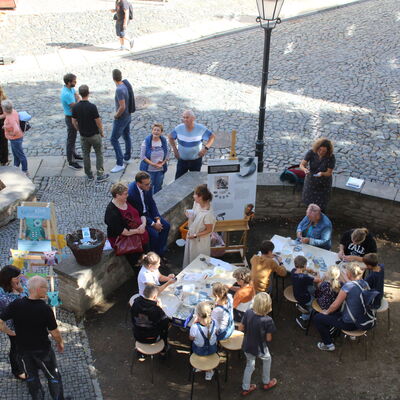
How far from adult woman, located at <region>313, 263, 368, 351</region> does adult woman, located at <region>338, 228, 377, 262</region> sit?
90 centimetres

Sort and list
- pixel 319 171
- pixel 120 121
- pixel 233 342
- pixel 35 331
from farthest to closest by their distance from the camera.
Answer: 1. pixel 120 121
2. pixel 319 171
3. pixel 233 342
4. pixel 35 331

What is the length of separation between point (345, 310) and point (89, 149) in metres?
5.86

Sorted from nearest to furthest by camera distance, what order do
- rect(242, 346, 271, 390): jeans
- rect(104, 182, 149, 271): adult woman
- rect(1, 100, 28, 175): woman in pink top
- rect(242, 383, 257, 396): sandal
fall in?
rect(242, 346, 271, 390): jeans → rect(242, 383, 257, 396): sandal → rect(104, 182, 149, 271): adult woman → rect(1, 100, 28, 175): woman in pink top

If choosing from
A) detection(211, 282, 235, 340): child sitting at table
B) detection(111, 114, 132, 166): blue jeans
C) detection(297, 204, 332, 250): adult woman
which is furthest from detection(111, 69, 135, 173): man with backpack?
detection(211, 282, 235, 340): child sitting at table

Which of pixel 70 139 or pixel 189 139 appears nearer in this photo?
pixel 189 139

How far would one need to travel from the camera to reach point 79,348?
23.6 ft

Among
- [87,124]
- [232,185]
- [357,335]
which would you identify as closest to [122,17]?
[87,124]

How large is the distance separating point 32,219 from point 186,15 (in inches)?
643

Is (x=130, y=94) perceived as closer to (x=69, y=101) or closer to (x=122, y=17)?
(x=69, y=101)

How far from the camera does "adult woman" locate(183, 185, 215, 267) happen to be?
25.8ft

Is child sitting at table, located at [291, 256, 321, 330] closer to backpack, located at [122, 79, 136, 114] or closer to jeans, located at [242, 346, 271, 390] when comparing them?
jeans, located at [242, 346, 271, 390]

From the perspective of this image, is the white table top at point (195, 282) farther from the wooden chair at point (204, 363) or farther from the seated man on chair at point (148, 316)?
the wooden chair at point (204, 363)

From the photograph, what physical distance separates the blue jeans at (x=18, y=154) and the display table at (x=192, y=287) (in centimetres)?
473

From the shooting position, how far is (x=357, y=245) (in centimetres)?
790
